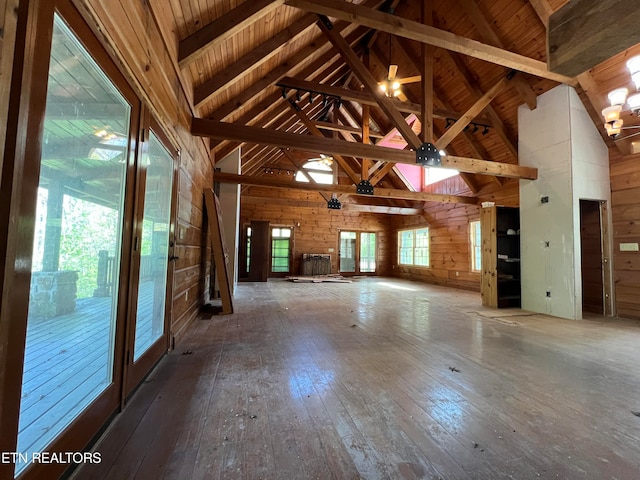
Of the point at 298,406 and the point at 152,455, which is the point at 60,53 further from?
the point at 298,406

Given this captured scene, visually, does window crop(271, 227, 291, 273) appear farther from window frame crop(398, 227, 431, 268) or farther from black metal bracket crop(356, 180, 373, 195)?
black metal bracket crop(356, 180, 373, 195)

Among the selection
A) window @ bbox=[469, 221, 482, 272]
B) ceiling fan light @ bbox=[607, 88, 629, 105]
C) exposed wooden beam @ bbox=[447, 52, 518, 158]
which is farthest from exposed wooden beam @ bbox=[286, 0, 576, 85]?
window @ bbox=[469, 221, 482, 272]

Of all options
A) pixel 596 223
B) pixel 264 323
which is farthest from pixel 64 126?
pixel 596 223

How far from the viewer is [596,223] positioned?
4.63 metres

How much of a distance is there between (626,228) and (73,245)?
6.68 meters

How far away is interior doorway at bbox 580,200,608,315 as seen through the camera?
452cm

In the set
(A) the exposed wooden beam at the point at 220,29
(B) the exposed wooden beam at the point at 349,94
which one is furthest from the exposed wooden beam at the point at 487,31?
(A) the exposed wooden beam at the point at 220,29

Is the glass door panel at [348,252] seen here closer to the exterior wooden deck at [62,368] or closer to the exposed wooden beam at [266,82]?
the exposed wooden beam at [266,82]

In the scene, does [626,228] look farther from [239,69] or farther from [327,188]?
[239,69]

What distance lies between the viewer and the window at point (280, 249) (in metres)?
10.4

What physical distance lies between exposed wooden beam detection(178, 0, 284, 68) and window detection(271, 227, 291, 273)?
8155 millimetres

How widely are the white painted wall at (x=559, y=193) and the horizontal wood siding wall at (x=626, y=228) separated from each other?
5.3 inches

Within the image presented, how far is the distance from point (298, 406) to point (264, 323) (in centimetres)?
210

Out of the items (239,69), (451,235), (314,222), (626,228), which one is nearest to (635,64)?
(626,228)
